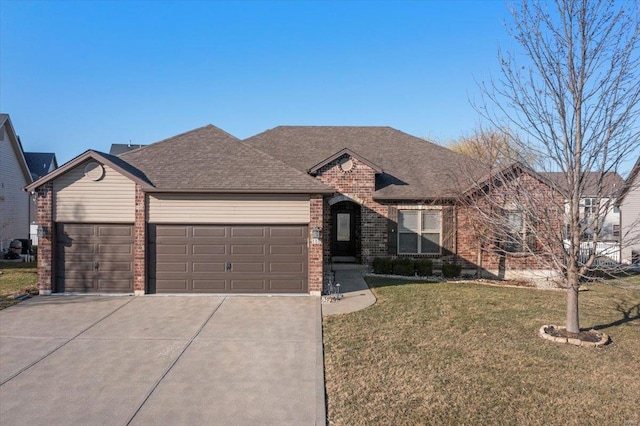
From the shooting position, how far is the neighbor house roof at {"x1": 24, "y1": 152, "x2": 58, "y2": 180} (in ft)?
110

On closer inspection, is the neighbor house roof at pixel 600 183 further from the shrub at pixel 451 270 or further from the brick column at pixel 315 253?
the shrub at pixel 451 270

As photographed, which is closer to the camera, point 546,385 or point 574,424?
point 574,424

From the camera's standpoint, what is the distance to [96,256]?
11.7 m

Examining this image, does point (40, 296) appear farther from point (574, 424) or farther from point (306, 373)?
point (574, 424)

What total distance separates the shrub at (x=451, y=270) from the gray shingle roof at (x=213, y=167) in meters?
5.95

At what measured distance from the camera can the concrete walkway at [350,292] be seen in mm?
10133

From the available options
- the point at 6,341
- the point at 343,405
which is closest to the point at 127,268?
the point at 6,341

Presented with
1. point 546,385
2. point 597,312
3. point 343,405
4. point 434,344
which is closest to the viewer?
point 343,405

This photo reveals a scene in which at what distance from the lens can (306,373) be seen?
6.40 metres

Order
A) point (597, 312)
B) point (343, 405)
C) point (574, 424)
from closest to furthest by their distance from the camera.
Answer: point (574, 424)
point (343, 405)
point (597, 312)

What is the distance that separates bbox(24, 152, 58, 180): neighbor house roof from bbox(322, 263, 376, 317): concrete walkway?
30307 millimetres

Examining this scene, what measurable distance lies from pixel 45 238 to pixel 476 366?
11850 millimetres

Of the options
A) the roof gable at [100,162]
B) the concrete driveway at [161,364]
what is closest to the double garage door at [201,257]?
the concrete driveway at [161,364]

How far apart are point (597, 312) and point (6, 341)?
521 inches
